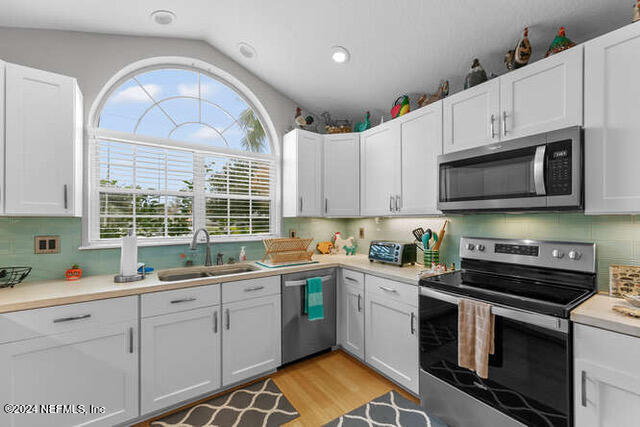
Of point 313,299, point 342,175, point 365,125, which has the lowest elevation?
point 313,299

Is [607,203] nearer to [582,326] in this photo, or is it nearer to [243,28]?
[582,326]

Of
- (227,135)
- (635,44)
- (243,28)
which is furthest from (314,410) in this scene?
(243,28)

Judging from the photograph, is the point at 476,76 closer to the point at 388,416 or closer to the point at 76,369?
the point at 388,416

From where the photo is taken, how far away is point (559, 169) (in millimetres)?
1492

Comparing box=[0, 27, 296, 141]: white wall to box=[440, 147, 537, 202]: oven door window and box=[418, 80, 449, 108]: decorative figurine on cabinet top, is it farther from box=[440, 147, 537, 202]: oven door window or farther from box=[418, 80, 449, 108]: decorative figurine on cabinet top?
box=[440, 147, 537, 202]: oven door window

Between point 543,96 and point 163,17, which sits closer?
point 543,96

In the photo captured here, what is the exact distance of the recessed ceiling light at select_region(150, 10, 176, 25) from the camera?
211cm

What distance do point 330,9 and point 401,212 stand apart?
5.52 ft

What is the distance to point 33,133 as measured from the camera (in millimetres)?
1693

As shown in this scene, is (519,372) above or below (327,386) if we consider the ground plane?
above

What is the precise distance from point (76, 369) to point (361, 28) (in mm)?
2945

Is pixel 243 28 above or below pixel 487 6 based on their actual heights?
above

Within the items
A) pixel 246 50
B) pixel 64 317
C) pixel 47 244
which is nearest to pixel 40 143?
pixel 47 244

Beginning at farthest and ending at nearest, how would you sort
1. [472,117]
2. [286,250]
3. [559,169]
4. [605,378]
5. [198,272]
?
1. [286,250]
2. [198,272]
3. [472,117]
4. [559,169]
5. [605,378]
